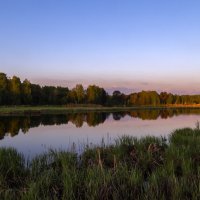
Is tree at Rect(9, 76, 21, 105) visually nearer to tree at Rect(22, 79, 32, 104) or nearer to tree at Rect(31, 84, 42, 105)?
tree at Rect(22, 79, 32, 104)

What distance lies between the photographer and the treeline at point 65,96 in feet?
286

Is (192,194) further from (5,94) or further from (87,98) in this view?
(87,98)

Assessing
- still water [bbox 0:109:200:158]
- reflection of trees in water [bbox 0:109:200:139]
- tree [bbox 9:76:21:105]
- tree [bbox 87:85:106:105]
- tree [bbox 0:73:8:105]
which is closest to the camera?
still water [bbox 0:109:200:158]

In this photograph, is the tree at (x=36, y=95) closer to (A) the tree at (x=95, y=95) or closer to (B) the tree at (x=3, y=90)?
(B) the tree at (x=3, y=90)

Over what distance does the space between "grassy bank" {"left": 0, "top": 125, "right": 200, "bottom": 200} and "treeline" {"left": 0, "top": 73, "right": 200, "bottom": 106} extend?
72513mm

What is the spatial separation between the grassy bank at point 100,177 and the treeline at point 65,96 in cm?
7251

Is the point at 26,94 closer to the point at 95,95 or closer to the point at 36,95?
the point at 36,95

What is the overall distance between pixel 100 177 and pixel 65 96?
11347 cm

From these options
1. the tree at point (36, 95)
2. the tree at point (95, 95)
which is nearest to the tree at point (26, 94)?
the tree at point (36, 95)

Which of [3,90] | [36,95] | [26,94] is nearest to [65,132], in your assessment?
[3,90]

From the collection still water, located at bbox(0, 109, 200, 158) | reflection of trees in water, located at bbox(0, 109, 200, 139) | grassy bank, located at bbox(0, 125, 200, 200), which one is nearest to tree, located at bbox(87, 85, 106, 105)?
reflection of trees in water, located at bbox(0, 109, 200, 139)

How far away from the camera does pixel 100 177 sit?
9.20m

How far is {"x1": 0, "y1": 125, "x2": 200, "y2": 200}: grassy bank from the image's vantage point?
8508mm

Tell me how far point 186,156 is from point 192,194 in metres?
5.16
